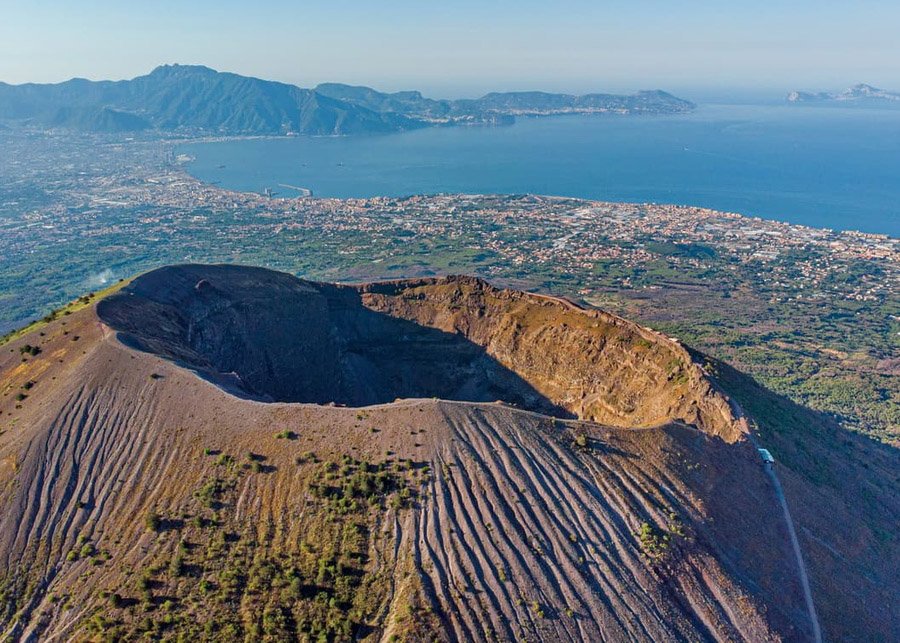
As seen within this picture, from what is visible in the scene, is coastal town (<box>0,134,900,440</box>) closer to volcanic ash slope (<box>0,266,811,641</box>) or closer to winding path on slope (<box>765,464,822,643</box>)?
winding path on slope (<box>765,464,822,643</box>)

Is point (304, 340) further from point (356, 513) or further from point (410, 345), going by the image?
point (356, 513)

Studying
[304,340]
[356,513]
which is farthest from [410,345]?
[356,513]

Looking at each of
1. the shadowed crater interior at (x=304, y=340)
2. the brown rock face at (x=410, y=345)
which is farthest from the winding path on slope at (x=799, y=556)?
the shadowed crater interior at (x=304, y=340)

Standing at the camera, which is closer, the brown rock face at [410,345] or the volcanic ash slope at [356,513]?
the volcanic ash slope at [356,513]

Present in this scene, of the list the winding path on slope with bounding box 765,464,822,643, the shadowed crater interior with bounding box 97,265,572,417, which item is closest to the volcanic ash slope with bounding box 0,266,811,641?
the winding path on slope with bounding box 765,464,822,643

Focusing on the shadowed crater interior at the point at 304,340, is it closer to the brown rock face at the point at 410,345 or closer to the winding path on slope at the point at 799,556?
the brown rock face at the point at 410,345

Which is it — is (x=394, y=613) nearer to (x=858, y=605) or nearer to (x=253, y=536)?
(x=253, y=536)

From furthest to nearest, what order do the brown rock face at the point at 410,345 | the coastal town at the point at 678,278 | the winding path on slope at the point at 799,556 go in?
1. the coastal town at the point at 678,278
2. the brown rock face at the point at 410,345
3. the winding path on slope at the point at 799,556
